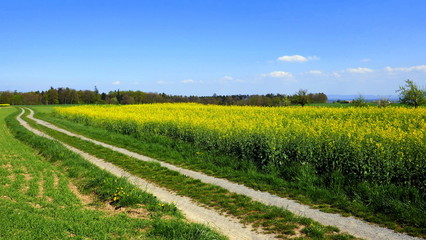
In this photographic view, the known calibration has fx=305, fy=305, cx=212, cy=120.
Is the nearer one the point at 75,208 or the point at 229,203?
the point at 75,208

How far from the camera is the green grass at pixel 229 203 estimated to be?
23.8ft

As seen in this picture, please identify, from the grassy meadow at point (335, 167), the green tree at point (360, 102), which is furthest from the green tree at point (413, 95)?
the grassy meadow at point (335, 167)

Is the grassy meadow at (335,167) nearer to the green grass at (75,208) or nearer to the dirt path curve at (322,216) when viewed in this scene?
the dirt path curve at (322,216)

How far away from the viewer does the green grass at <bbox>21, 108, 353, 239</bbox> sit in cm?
726

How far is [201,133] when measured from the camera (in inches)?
741

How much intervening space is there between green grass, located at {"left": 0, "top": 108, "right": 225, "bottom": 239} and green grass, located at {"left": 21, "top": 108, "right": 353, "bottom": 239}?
1499mm

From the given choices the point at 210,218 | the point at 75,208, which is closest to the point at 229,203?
the point at 210,218

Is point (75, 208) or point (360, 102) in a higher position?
point (360, 102)

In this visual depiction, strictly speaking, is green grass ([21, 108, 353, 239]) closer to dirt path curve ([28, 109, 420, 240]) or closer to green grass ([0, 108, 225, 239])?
dirt path curve ([28, 109, 420, 240])

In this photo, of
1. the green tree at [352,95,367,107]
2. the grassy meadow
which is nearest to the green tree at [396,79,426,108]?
the green tree at [352,95,367,107]

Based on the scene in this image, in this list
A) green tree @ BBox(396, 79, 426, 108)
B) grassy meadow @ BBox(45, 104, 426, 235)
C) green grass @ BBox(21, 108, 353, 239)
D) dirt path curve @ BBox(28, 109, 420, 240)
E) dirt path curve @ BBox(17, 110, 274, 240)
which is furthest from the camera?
green tree @ BBox(396, 79, 426, 108)

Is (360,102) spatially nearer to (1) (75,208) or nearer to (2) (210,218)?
(2) (210,218)

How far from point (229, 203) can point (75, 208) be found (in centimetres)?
439

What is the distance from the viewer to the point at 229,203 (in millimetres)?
9078
